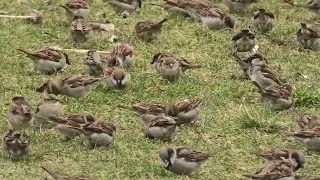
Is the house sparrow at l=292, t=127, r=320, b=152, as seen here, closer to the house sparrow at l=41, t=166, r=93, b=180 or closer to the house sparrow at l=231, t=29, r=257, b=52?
the house sparrow at l=41, t=166, r=93, b=180

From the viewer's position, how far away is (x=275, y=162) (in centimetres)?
899

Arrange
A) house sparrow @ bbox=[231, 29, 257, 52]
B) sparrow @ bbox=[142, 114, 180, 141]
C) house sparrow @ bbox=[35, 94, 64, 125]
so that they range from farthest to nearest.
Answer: house sparrow @ bbox=[231, 29, 257, 52], house sparrow @ bbox=[35, 94, 64, 125], sparrow @ bbox=[142, 114, 180, 141]

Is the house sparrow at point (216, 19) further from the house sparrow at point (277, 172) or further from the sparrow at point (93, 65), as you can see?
the house sparrow at point (277, 172)

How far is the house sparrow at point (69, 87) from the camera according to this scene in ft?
37.9

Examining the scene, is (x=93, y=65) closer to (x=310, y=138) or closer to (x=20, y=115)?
(x=20, y=115)

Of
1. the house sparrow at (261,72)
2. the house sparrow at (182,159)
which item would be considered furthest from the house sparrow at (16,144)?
the house sparrow at (261,72)

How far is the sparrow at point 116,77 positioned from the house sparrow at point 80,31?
5.89 ft

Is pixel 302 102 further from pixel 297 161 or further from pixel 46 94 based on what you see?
pixel 46 94

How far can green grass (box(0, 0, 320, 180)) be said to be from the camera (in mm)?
9555

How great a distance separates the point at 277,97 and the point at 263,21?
3.44 m

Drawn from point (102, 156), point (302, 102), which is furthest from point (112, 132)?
point (302, 102)

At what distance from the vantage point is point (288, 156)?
30.4ft

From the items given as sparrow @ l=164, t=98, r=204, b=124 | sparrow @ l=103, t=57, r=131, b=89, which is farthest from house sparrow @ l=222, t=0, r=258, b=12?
sparrow @ l=164, t=98, r=204, b=124

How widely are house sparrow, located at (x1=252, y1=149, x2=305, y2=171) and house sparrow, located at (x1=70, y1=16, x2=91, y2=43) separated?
5164mm
